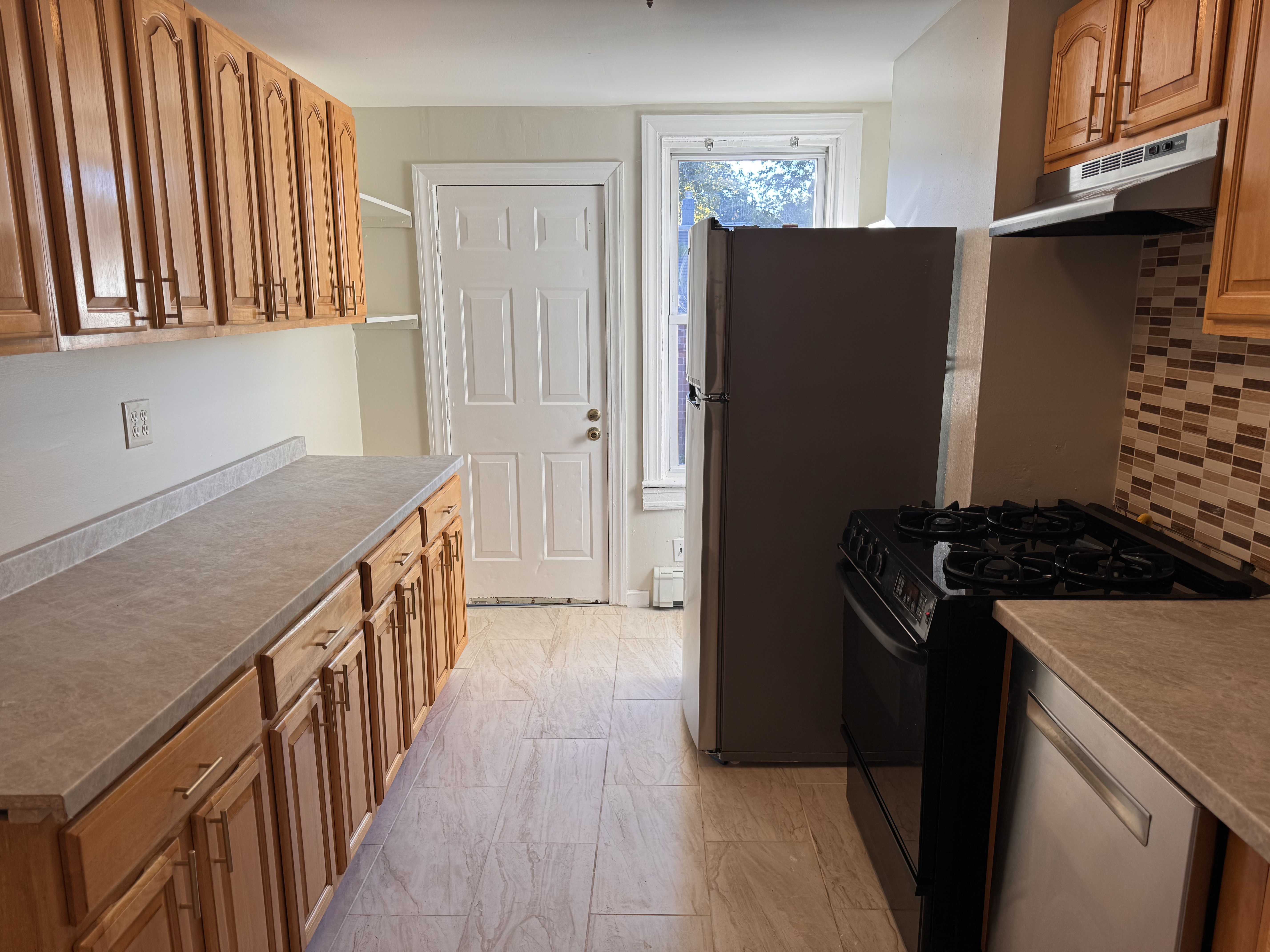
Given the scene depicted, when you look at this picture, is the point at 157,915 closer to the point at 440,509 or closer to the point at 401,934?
the point at 401,934

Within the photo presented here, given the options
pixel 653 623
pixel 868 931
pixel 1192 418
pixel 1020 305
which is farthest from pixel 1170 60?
pixel 653 623

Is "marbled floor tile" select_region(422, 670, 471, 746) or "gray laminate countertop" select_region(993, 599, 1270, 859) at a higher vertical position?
"gray laminate countertop" select_region(993, 599, 1270, 859)

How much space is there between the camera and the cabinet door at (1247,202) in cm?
146

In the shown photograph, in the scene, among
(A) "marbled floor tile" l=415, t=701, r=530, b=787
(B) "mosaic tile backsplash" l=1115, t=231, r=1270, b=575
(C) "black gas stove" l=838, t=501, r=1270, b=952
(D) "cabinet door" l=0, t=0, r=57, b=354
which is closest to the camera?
(D) "cabinet door" l=0, t=0, r=57, b=354

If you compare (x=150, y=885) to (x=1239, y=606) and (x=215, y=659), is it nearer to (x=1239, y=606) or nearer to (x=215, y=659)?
(x=215, y=659)

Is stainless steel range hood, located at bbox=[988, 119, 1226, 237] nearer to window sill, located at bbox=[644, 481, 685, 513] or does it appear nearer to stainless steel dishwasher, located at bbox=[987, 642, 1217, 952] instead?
stainless steel dishwasher, located at bbox=[987, 642, 1217, 952]

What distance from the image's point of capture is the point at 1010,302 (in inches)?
92.0

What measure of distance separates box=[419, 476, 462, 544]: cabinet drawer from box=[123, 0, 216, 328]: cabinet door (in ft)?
3.12

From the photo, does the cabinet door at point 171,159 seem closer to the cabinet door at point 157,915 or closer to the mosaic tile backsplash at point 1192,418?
the cabinet door at point 157,915


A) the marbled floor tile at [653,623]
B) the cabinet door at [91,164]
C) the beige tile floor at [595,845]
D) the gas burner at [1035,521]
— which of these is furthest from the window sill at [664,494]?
the cabinet door at [91,164]

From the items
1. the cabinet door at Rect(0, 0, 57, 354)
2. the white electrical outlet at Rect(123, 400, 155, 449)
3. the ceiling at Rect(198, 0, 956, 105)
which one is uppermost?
the ceiling at Rect(198, 0, 956, 105)

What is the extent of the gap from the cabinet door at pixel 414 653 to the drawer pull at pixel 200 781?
102 centimetres

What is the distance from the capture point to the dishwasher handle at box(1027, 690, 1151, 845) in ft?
4.11

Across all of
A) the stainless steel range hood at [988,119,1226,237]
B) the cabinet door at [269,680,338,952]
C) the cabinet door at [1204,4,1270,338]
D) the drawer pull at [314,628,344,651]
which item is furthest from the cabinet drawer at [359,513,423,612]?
the cabinet door at [1204,4,1270,338]
